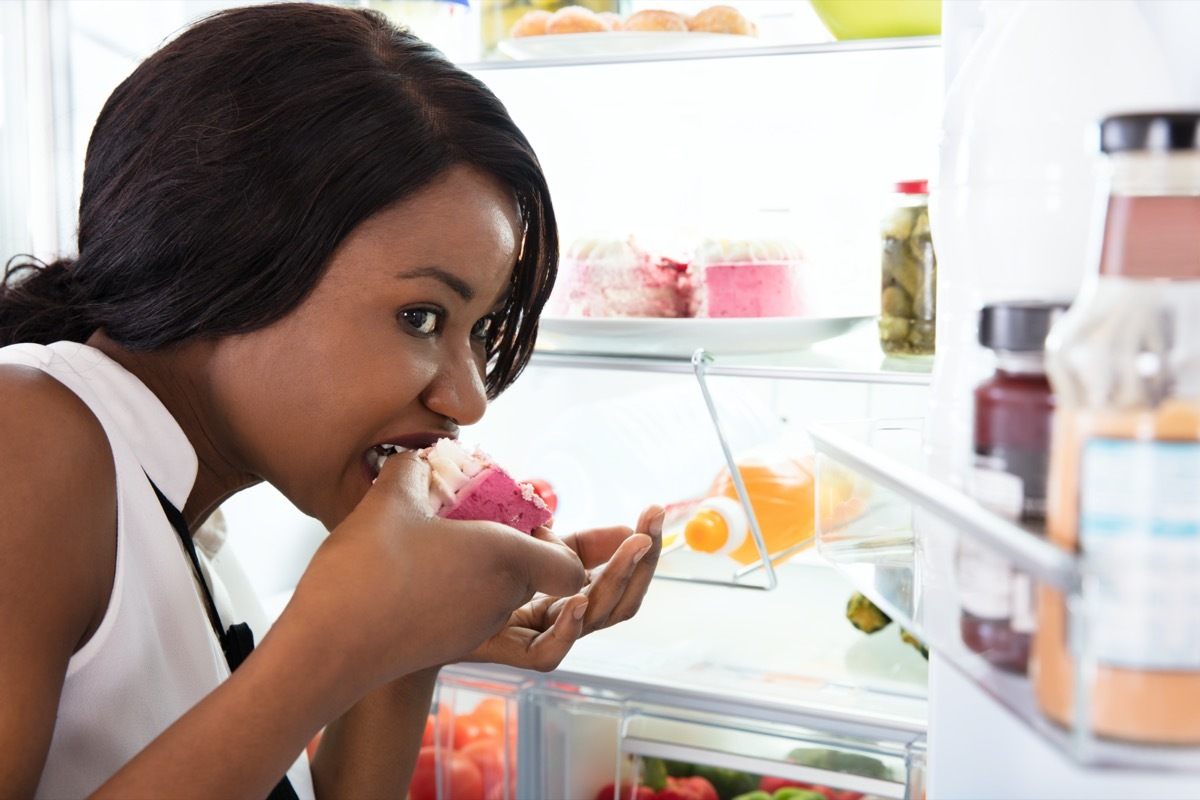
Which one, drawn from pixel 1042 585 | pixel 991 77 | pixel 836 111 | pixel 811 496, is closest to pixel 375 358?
pixel 991 77

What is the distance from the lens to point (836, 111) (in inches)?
72.1

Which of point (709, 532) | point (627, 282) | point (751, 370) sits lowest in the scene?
point (709, 532)

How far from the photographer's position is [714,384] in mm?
1863

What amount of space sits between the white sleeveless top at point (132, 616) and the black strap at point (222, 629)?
2 centimetres

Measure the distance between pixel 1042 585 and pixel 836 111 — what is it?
1567mm

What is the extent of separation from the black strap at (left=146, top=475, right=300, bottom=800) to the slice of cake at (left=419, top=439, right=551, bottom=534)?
198 mm

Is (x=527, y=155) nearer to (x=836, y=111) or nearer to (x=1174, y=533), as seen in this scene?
(x=1174, y=533)

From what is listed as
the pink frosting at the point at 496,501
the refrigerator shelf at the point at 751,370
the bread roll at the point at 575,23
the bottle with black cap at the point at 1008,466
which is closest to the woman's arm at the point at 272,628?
the pink frosting at the point at 496,501

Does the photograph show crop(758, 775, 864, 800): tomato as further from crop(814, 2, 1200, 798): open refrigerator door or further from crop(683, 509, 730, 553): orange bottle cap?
crop(814, 2, 1200, 798): open refrigerator door

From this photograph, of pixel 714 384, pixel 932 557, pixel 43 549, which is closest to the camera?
pixel 932 557

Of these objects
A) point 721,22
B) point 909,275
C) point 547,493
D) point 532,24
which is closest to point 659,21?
point 721,22

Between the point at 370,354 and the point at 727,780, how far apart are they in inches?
34.1

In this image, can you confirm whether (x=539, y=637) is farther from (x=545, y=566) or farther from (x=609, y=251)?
(x=609, y=251)

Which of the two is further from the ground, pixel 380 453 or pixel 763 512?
pixel 380 453
